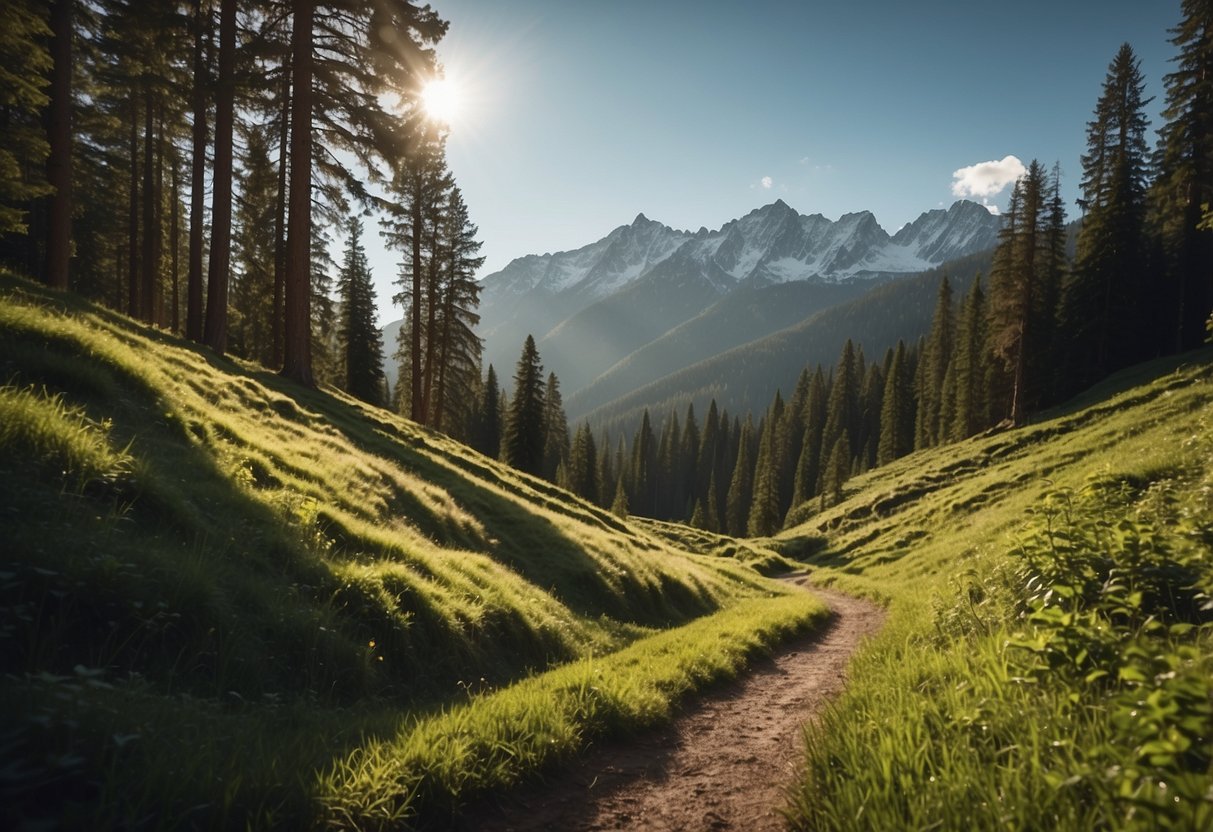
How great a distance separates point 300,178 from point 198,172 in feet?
15.9

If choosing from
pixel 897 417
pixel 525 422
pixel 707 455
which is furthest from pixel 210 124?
pixel 707 455

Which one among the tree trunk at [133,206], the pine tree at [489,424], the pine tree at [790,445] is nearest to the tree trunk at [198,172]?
the tree trunk at [133,206]

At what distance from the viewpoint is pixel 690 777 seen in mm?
4773

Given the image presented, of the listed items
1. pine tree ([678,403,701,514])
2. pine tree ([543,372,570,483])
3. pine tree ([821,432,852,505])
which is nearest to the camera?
pine tree ([821,432,852,505])

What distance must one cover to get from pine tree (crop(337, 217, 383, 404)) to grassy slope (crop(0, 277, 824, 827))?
35913mm

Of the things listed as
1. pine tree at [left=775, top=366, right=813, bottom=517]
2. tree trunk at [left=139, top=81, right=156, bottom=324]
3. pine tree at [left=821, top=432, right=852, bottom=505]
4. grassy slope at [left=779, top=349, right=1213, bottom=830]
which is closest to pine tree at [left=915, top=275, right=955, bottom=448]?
pine tree at [left=821, top=432, right=852, bottom=505]

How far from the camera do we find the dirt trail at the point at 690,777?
12.8 feet

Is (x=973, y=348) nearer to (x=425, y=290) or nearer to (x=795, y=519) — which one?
(x=795, y=519)

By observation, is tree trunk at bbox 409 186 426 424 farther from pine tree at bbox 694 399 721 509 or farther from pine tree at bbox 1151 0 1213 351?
pine tree at bbox 694 399 721 509

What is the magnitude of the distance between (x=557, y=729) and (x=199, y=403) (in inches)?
385

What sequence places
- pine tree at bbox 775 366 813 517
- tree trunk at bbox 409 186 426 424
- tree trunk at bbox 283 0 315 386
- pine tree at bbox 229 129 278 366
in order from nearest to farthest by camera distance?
tree trunk at bbox 283 0 315 386, pine tree at bbox 229 129 278 366, tree trunk at bbox 409 186 426 424, pine tree at bbox 775 366 813 517

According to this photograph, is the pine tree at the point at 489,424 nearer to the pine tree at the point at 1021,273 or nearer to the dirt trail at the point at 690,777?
the pine tree at the point at 1021,273

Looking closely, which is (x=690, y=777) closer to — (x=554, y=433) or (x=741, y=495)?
(x=554, y=433)

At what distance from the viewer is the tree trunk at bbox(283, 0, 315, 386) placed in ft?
56.1
